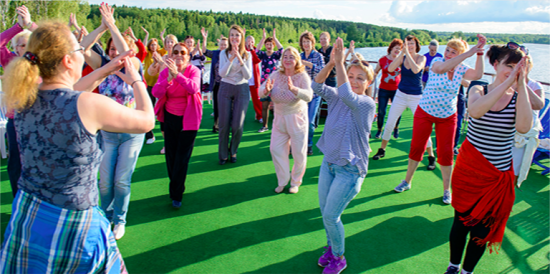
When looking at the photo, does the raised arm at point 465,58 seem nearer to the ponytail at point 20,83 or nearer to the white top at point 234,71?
the white top at point 234,71

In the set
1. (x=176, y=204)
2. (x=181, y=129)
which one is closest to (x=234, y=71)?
(x=181, y=129)

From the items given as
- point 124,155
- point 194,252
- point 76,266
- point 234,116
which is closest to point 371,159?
point 234,116

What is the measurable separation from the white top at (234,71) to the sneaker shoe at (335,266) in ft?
9.60

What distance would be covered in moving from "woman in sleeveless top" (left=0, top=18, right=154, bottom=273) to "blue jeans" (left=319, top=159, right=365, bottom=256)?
1491 mm

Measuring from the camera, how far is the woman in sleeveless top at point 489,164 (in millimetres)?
2293

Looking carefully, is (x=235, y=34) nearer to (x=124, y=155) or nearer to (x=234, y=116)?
(x=234, y=116)

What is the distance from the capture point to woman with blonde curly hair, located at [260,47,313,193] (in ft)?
12.9

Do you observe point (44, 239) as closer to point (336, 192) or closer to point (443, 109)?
point (336, 192)

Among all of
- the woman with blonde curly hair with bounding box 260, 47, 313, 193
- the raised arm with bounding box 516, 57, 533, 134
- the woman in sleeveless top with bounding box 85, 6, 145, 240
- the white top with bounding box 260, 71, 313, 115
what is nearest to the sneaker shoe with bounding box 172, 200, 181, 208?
the woman in sleeveless top with bounding box 85, 6, 145, 240

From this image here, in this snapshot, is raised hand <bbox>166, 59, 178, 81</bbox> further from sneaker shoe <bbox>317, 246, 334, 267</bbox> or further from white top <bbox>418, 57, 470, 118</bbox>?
white top <bbox>418, 57, 470, 118</bbox>

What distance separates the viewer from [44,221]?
1.48 metres

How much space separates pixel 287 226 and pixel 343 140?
51.9 inches

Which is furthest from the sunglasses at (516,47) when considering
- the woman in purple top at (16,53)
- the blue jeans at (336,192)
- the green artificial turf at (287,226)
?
the woman in purple top at (16,53)

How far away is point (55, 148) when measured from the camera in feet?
4.77
